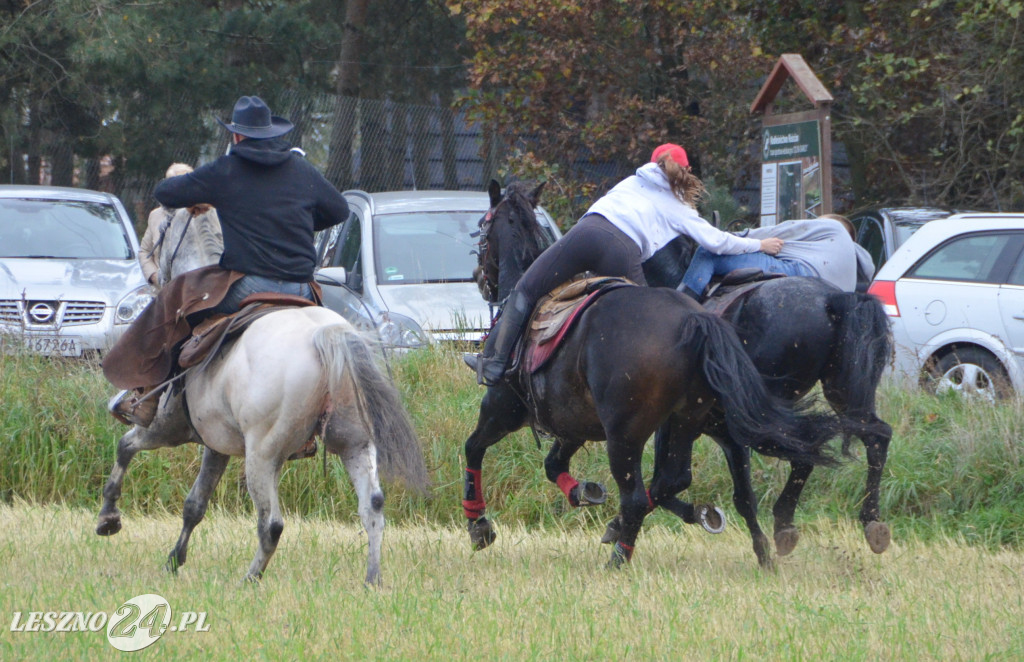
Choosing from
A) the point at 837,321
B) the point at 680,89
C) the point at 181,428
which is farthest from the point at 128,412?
the point at 680,89

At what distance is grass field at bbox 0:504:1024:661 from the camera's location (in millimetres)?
4570

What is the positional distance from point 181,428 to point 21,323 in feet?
13.6

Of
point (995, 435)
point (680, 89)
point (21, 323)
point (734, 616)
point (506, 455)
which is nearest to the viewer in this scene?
point (734, 616)

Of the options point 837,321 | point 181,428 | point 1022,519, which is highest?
point 837,321

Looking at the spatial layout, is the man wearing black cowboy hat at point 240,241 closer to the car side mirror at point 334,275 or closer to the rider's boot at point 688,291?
the rider's boot at point 688,291

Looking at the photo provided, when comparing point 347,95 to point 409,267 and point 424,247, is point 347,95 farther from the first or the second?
point 409,267

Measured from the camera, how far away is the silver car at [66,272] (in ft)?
34.0

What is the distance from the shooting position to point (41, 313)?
10719 mm

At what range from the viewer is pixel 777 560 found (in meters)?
6.70

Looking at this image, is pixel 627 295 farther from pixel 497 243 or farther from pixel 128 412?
pixel 128 412

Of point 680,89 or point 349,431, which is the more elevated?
point 680,89

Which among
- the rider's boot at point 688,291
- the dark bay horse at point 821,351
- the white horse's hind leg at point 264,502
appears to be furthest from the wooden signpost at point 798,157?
the white horse's hind leg at point 264,502

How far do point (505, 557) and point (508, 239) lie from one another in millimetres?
1804

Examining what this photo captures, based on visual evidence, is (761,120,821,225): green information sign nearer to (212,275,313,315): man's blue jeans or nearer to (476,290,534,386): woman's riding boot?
(476,290,534,386): woman's riding boot
